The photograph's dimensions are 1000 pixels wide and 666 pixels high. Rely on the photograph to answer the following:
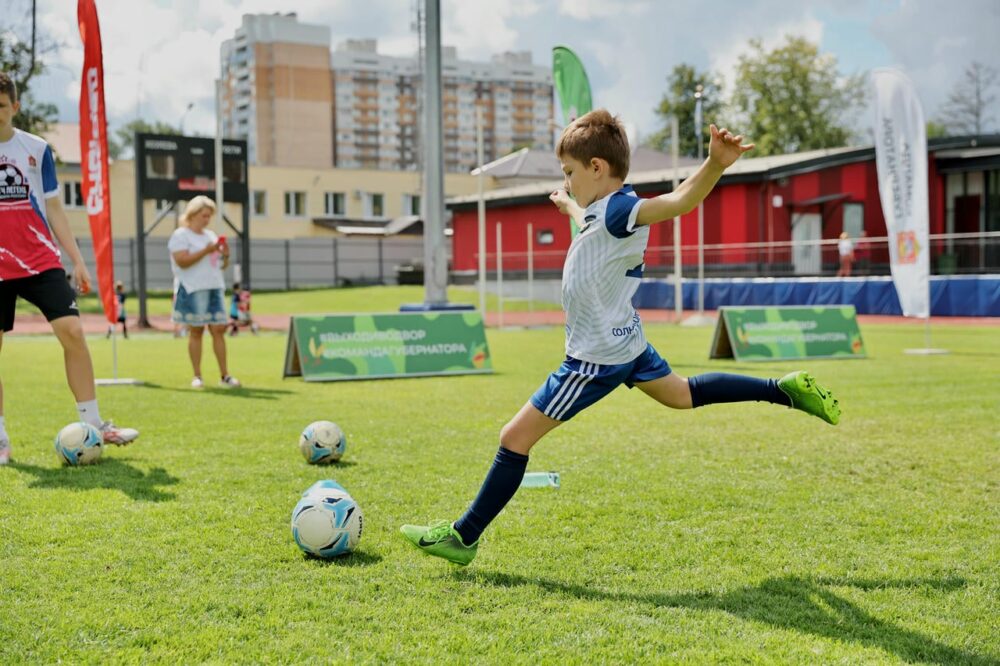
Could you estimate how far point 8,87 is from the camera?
5.91 m

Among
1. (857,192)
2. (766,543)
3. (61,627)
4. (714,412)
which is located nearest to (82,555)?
(61,627)

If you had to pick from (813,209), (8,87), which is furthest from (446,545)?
(813,209)

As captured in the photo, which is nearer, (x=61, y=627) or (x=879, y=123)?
(x=61, y=627)

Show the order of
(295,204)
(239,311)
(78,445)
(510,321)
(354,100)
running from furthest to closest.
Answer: (354,100) < (295,204) < (510,321) < (239,311) < (78,445)

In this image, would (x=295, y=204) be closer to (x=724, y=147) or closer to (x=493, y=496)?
(x=493, y=496)

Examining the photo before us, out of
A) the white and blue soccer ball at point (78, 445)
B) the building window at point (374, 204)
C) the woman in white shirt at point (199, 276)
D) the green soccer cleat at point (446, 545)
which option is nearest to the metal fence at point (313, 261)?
the building window at point (374, 204)

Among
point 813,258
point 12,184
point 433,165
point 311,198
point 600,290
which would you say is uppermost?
point 311,198

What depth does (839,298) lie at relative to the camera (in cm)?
2731

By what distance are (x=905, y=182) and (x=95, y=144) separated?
11.4 m

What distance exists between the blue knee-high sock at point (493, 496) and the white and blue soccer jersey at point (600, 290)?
1.60ft

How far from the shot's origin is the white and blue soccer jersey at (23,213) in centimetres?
591

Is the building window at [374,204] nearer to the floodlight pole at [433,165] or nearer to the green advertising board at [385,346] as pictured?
the floodlight pole at [433,165]

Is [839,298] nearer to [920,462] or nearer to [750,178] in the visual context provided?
[750,178]

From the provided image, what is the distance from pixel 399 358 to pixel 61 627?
8852mm
